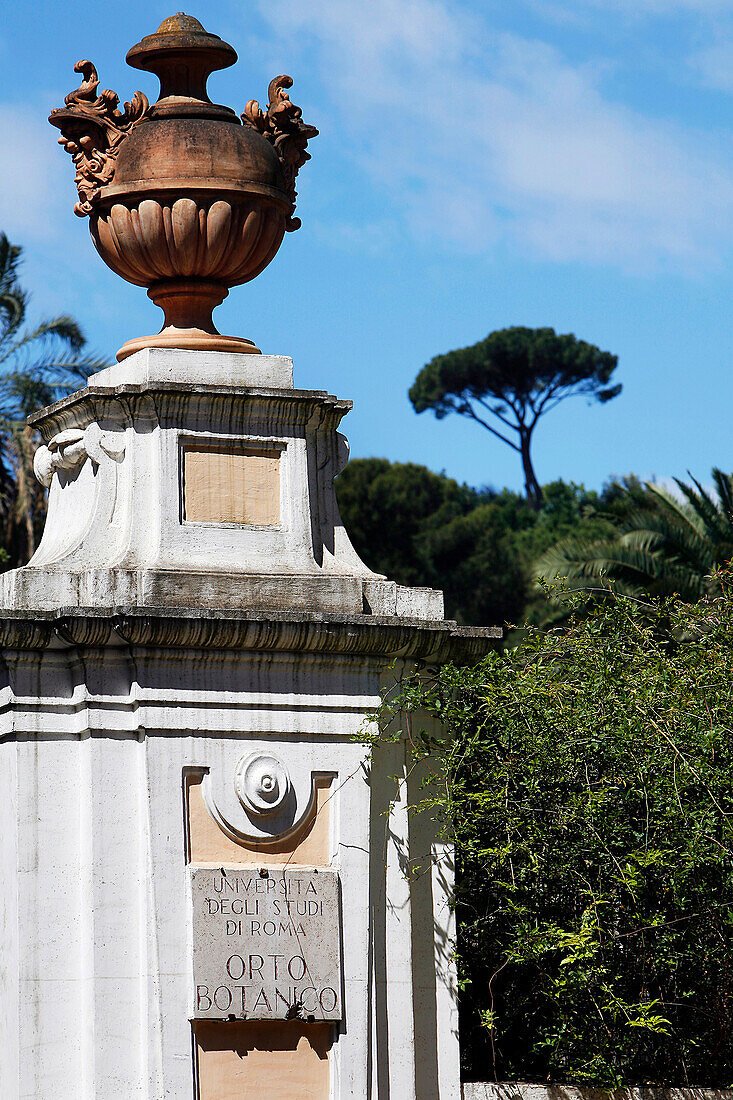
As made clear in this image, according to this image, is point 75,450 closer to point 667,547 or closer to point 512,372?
point 667,547

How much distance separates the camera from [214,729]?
7699 millimetres

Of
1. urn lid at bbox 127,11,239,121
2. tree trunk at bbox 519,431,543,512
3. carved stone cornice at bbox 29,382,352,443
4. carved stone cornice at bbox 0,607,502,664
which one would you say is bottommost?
carved stone cornice at bbox 0,607,502,664

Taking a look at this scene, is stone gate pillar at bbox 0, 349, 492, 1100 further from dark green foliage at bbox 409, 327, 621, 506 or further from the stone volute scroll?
dark green foliage at bbox 409, 327, 621, 506

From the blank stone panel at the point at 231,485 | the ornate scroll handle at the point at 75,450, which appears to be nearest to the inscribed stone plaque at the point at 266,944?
the blank stone panel at the point at 231,485

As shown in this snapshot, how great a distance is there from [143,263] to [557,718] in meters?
3.09

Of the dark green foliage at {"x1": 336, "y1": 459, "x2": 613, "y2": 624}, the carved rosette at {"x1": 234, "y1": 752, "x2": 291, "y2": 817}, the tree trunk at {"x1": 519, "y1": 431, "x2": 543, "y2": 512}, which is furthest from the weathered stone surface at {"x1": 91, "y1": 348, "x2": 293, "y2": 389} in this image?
the tree trunk at {"x1": 519, "y1": 431, "x2": 543, "y2": 512}

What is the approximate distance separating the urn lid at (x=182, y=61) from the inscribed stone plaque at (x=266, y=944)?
384 cm

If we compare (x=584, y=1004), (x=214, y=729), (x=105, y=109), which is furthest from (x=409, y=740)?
(x=105, y=109)

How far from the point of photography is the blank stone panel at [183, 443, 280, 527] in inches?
318

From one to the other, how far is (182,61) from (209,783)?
147 inches

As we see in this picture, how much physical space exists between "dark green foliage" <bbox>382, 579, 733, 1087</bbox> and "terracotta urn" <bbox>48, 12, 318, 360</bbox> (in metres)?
2.31

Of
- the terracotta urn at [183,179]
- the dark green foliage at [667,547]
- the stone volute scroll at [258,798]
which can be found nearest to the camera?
the stone volute scroll at [258,798]

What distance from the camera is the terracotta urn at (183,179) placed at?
27.4ft

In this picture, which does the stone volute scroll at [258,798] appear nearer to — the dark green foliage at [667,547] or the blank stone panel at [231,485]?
the blank stone panel at [231,485]
